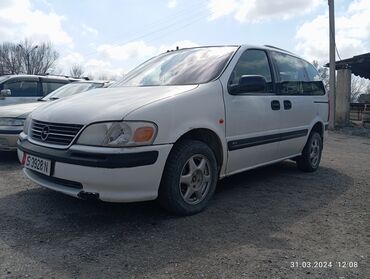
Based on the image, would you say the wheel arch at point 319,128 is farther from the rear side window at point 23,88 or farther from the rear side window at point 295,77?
the rear side window at point 23,88

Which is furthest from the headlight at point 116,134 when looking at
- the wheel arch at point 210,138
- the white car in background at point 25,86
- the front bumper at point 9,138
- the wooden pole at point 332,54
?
the wooden pole at point 332,54

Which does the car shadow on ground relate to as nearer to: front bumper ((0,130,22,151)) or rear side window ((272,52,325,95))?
rear side window ((272,52,325,95))

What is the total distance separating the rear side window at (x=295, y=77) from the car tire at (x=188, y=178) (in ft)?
5.34

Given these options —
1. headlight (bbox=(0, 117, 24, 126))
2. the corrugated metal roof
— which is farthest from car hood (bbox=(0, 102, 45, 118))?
the corrugated metal roof

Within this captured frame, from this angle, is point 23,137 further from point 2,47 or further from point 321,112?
point 2,47

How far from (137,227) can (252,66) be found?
2.26m

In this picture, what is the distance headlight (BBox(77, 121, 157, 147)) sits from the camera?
9.98 ft

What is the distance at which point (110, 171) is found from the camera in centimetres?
297

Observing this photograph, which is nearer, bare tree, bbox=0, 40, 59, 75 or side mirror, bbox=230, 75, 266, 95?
side mirror, bbox=230, 75, 266, 95

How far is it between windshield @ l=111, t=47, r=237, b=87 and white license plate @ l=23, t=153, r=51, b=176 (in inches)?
54.8

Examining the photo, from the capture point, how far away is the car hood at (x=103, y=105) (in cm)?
313

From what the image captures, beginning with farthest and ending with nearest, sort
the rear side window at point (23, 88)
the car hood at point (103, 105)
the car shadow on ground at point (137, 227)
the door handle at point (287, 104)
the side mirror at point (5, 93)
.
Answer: the rear side window at point (23, 88) → the side mirror at point (5, 93) → the door handle at point (287, 104) → the car hood at point (103, 105) → the car shadow on ground at point (137, 227)

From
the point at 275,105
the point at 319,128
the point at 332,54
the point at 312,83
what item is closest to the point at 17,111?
the point at 275,105

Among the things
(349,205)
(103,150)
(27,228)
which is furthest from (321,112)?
(27,228)
